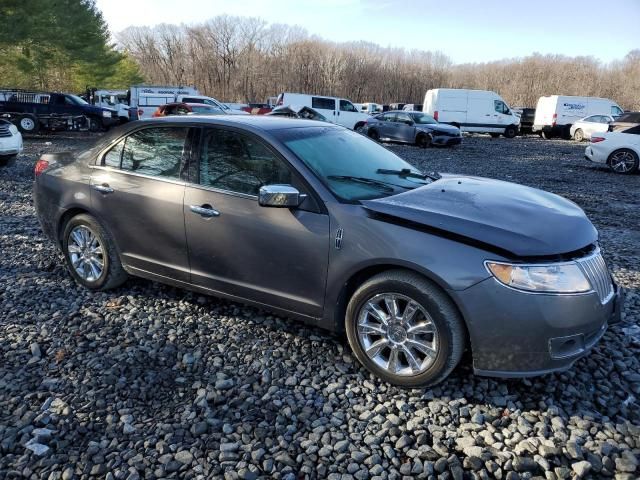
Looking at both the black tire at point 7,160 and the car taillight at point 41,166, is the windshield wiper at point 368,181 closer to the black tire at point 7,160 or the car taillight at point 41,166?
the car taillight at point 41,166

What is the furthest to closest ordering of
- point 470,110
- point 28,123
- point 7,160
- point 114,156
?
point 470,110
point 28,123
point 7,160
point 114,156

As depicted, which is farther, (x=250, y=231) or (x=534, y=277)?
(x=250, y=231)

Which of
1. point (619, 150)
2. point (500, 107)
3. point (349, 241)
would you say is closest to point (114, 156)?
point (349, 241)

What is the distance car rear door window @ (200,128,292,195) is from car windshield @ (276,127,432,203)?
177 mm

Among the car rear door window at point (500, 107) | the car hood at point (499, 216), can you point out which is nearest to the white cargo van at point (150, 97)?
the car rear door window at point (500, 107)

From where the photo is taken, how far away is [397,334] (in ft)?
9.94

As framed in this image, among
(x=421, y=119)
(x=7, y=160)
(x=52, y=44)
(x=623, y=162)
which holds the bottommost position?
(x=7, y=160)

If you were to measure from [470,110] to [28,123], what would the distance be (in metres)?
Answer: 22.5

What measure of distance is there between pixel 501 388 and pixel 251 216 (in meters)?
1.98

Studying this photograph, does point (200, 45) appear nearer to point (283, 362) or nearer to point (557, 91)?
point (557, 91)

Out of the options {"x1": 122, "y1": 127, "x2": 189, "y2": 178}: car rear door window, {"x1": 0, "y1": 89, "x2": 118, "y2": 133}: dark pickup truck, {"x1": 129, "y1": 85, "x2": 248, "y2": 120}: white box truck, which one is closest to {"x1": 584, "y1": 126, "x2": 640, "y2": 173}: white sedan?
{"x1": 122, "y1": 127, "x2": 189, "y2": 178}: car rear door window

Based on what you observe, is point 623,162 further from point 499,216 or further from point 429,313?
point 429,313

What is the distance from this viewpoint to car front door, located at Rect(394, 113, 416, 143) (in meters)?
20.5

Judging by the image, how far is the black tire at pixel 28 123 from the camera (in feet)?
65.5
